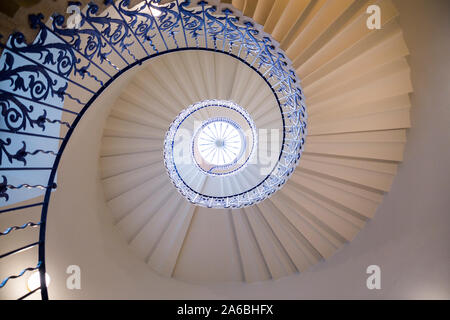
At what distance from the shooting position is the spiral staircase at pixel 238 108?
3709 mm

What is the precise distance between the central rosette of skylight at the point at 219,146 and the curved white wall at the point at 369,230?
584 centimetres

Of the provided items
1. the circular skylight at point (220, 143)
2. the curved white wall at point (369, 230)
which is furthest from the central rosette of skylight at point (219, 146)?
the curved white wall at point (369, 230)

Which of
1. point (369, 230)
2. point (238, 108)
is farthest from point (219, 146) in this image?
point (369, 230)

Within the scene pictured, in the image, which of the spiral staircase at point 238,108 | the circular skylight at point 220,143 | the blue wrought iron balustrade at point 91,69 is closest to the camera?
the blue wrought iron balustrade at point 91,69

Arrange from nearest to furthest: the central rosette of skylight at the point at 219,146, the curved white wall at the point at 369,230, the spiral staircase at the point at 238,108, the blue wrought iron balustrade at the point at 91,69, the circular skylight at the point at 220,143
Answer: the blue wrought iron balustrade at the point at 91,69, the spiral staircase at the point at 238,108, the curved white wall at the point at 369,230, the central rosette of skylight at the point at 219,146, the circular skylight at the point at 220,143

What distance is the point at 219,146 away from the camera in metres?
12.4

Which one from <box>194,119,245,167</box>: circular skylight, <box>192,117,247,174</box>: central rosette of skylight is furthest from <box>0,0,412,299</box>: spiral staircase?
<box>194,119,245,167</box>: circular skylight

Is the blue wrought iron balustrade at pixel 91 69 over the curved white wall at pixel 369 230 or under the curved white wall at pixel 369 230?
over

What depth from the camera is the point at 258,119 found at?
333 inches

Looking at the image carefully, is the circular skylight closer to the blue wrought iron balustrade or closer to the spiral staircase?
the spiral staircase

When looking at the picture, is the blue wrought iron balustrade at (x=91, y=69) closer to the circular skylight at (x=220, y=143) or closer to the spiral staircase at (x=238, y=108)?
the spiral staircase at (x=238, y=108)

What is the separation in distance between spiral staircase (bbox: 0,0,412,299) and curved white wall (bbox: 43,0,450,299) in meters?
0.24

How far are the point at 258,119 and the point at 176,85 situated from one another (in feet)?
9.15
